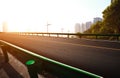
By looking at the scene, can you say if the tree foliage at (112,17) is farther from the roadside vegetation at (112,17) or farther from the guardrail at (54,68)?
the guardrail at (54,68)

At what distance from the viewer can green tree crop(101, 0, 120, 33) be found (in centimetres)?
4775

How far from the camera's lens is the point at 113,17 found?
48.5 m

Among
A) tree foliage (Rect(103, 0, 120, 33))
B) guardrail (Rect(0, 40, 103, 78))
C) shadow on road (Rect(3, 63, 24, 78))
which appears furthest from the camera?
tree foliage (Rect(103, 0, 120, 33))

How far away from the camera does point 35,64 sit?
19.1 ft

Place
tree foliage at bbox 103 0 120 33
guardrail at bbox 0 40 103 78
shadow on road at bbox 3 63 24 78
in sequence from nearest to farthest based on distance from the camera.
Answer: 1. guardrail at bbox 0 40 103 78
2. shadow on road at bbox 3 63 24 78
3. tree foliage at bbox 103 0 120 33

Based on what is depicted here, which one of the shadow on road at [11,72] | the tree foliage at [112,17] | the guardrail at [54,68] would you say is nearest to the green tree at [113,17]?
the tree foliage at [112,17]

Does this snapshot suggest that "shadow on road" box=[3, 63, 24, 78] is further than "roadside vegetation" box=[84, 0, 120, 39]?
No

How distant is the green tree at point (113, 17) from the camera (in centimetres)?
4775

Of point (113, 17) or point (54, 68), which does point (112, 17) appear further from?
point (54, 68)

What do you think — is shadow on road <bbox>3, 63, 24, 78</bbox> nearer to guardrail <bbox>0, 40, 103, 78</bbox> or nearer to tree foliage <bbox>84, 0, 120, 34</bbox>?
guardrail <bbox>0, 40, 103, 78</bbox>

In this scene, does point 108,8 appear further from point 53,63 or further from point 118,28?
point 53,63

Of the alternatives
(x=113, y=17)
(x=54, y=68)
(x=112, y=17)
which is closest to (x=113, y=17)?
(x=113, y=17)

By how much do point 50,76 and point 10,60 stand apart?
160 inches

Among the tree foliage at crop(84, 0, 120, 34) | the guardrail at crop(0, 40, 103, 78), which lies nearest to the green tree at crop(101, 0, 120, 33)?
the tree foliage at crop(84, 0, 120, 34)
